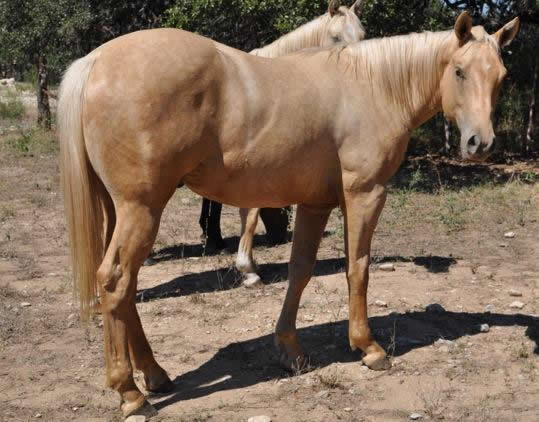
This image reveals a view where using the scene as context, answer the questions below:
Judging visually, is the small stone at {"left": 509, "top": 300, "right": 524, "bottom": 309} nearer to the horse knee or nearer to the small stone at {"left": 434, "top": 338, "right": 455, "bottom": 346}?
the small stone at {"left": 434, "top": 338, "right": 455, "bottom": 346}

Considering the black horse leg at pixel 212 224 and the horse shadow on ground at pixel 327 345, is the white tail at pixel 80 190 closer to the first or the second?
the horse shadow on ground at pixel 327 345

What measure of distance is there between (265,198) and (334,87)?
30.5 inches

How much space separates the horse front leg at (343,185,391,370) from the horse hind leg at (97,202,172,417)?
120 centimetres

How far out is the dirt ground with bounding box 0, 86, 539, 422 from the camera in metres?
3.91

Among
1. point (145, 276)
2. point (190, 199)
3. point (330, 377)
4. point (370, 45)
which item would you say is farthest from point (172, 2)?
point (330, 377)

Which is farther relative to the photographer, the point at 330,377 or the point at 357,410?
the point at 330,377

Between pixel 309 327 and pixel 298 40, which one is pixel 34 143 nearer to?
pixel 298 40

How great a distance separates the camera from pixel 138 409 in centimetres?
370

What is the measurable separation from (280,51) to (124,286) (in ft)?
11.3

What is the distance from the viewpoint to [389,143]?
4.18m

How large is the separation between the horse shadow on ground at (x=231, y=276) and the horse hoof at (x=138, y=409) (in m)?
2.14

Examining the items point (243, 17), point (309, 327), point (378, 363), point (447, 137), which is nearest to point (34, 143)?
point (243, 17)

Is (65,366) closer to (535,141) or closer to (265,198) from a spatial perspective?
(265,198)

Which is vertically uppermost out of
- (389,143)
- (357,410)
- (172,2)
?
(172,2)
